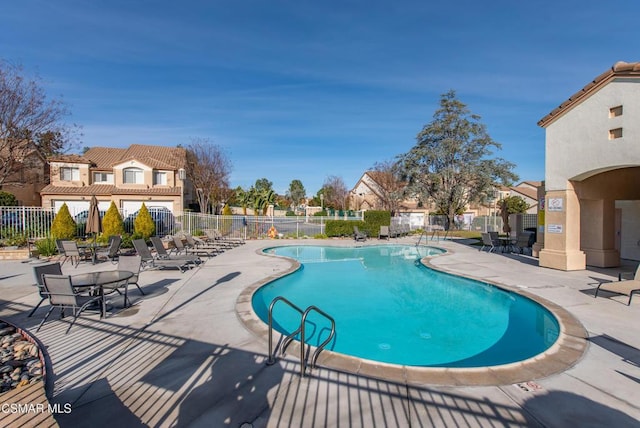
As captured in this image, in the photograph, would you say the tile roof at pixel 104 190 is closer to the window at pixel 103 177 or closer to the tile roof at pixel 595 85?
the window at pixel 103 177

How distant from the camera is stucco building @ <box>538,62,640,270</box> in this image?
7934mm

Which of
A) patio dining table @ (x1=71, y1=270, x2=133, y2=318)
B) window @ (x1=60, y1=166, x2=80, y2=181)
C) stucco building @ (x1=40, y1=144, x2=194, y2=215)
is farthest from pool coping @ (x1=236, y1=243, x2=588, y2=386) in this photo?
window @ (x1=60, y1=166, x2=80, y2=181)

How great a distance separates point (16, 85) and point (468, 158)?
33896 millimetres

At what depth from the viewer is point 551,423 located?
111 inches

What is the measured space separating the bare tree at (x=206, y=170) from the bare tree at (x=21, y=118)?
12.5 meters

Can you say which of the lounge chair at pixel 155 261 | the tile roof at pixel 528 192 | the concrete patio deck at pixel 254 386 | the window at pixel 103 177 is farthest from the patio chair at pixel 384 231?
the tile roof at pixel 528 192

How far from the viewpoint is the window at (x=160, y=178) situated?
29.0 metres

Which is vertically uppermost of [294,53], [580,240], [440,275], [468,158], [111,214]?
[294,53]

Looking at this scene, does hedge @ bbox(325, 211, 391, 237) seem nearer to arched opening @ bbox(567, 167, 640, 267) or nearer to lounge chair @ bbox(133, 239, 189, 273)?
arched opening @ bbox(567, 167, 640, 267)

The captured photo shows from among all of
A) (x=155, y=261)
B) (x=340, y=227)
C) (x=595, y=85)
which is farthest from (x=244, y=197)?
(x=595, y=85)

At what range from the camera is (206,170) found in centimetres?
2959

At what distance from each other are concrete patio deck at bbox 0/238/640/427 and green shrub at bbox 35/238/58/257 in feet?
27.2

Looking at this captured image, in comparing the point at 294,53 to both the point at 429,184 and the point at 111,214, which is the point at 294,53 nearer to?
the point at 111,214

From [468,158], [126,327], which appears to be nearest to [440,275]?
[126,327]
